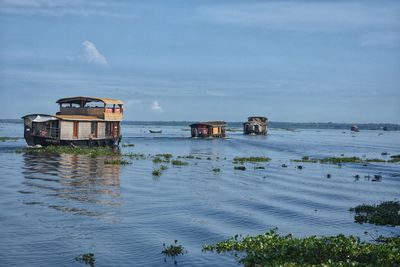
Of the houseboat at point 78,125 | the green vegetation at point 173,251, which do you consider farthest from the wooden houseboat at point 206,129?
the green vegetation at point 173,251

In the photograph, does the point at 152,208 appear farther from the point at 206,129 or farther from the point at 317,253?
the point at 206,129

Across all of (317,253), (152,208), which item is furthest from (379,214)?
(152,208)

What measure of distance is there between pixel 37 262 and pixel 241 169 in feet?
107

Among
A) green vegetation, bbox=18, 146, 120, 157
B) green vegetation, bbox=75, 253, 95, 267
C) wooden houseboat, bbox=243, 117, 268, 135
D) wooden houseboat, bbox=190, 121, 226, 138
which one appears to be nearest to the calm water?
green vegetation, bbox=75, 253, 95, 267

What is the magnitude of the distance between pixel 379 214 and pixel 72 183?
19.9 meters

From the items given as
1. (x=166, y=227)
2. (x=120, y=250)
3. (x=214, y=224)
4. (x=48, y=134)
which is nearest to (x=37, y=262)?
(x=120, y=250)

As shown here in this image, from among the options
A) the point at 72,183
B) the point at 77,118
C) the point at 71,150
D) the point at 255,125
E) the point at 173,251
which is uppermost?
the point at 77,118

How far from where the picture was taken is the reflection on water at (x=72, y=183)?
86.2ft

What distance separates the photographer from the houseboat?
2279 inches

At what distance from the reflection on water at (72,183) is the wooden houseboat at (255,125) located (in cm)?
8957

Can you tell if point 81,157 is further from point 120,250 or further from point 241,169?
point 120,250

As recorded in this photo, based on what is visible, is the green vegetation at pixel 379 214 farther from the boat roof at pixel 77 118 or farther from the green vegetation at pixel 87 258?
the boat roof at pixel 77 118

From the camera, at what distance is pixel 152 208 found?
2631 cm

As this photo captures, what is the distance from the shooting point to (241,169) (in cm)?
4741
